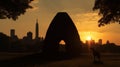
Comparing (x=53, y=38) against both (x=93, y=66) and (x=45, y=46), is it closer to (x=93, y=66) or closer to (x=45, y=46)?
(x=45, y=46)

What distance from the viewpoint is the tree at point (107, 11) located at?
44.9 metres

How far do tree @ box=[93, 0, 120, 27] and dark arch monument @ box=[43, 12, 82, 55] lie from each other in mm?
10348

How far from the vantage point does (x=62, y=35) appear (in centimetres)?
5975

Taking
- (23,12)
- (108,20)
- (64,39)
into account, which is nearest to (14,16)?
(23,12)

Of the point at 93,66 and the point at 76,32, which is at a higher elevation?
the point at 76,32

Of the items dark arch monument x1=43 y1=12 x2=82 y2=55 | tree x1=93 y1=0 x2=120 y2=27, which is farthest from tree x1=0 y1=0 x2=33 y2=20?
dark arch monument x1=43 y1=12 x2=82 y2=55

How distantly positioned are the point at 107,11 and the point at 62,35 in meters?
13.7

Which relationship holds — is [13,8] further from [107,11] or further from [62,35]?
[62,35]

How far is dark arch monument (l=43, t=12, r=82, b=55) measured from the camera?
5862 cm

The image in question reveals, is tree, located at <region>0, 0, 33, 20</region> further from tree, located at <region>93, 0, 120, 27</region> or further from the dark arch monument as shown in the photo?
the dark arch monument

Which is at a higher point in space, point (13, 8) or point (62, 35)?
point (13, 8)

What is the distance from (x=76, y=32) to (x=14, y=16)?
50.4 ft

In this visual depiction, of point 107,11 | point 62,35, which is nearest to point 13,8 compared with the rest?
point 107,11

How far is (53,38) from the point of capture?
196 feet
